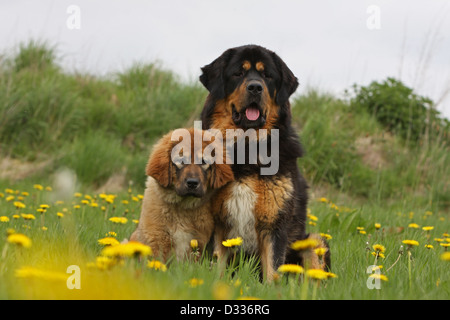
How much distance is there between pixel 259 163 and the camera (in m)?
3.67

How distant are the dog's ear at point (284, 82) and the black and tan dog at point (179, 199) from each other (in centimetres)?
67

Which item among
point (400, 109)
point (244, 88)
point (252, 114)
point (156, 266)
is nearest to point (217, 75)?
point (244, 88)

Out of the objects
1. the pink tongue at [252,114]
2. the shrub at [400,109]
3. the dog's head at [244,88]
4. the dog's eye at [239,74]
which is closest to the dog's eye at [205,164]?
the dog's head at [244,88]

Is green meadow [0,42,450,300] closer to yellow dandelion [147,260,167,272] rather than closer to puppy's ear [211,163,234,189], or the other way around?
yellow dandelion [147,260,167,272]

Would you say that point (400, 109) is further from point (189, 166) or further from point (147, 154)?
point (189, 166)

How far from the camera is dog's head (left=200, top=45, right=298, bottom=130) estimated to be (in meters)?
3.75

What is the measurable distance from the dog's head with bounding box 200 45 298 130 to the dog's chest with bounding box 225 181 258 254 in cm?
54

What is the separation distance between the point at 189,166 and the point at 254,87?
75 centimetres

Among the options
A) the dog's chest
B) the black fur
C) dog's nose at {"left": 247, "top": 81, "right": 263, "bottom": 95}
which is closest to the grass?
the dog's chest

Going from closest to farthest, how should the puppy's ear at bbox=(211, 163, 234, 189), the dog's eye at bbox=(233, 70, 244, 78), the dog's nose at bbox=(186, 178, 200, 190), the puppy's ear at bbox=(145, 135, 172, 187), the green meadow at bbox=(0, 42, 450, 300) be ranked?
1. the dog's nose at bbox=(186, 178, 200, 190)
2. the puppy's ear at bbox=(211, 163, 234, 189)
3. the puppy's ear at bbox=(145, 135, 172, 187)
4. the dog's eye at bbox=(233, 70, 244, 78)
5. the green meadow at bbox=(0, 42, 450, 300)

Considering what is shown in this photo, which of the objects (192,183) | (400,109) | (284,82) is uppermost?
(400,109)

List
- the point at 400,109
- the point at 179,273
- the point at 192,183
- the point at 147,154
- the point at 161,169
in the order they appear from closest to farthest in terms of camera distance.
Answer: the point at 179,273 → the point at 192,183 → the point at 161,169 → the point at 147,154 → the point at 400,109

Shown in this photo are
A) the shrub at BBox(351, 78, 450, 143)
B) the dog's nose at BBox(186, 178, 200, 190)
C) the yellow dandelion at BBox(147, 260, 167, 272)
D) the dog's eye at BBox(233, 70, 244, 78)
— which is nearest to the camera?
the yellow dandelion at BBox(147, 260, 167, 272)
